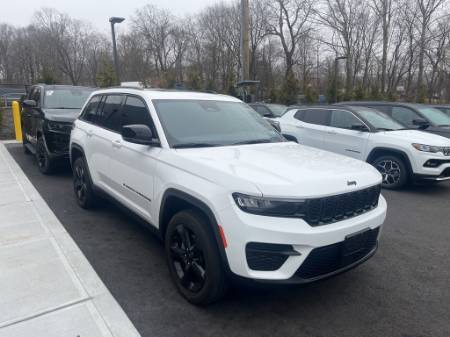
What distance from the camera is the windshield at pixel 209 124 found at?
3.31 meters

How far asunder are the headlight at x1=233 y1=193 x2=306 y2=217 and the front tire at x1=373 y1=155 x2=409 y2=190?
16.7ft

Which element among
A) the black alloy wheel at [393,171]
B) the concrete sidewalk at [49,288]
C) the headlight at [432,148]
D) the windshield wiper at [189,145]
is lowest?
the concrete sidewalk at [49,288]

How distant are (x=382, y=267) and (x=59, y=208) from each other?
4.50m

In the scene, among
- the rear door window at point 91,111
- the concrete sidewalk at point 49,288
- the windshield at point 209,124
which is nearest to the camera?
the concrete sidewalk at point 49,288

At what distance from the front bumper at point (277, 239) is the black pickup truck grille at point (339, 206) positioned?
0.07 metres

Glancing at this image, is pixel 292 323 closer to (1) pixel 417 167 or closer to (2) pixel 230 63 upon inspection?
(1) pixel 417 167

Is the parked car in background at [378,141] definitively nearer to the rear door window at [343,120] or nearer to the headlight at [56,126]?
the rear door window at [343,120]

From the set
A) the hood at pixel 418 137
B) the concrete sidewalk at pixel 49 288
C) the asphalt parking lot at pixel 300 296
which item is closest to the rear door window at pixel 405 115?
the hood at pixel 418 137

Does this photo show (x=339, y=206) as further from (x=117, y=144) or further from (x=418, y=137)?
(x=418, y=137)

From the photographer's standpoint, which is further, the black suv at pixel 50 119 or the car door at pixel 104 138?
the black suv at pixel 50 119

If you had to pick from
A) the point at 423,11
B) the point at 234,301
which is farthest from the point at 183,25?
the point at 234,301

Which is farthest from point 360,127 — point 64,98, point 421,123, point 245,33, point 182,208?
point 64,98

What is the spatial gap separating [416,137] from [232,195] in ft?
18.3

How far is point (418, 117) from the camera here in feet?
27.9
